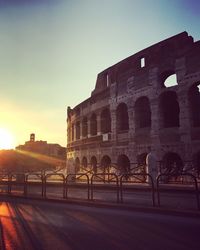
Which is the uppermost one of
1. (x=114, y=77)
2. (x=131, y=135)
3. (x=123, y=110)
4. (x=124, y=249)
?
(x=114, y=77)

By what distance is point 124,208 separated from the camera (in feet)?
25.6

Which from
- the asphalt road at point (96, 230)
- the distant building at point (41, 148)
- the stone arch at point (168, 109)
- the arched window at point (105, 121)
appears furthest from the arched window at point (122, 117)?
the distant building at point (41, 148)

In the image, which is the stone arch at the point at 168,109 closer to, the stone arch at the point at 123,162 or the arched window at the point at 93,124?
the stone arch at the point at 123,162

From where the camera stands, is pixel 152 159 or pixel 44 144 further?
pixel 44 144

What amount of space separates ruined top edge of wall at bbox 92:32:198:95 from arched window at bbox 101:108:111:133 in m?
2.47

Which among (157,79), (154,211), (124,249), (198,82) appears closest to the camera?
(124,249)

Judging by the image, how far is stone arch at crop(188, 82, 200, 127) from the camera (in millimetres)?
16453

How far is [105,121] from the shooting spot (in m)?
22.9

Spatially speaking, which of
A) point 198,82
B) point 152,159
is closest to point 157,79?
point 198,82

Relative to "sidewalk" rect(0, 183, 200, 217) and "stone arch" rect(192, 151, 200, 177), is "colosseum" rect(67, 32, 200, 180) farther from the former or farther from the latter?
"sidewalk" rect(0, 183, 200, 217)

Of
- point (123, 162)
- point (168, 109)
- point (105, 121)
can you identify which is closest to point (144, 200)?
point (168, 109)

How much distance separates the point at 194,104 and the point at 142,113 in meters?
3.78

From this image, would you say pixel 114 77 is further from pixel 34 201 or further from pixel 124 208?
pixel 124 208

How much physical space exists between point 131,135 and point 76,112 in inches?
373
